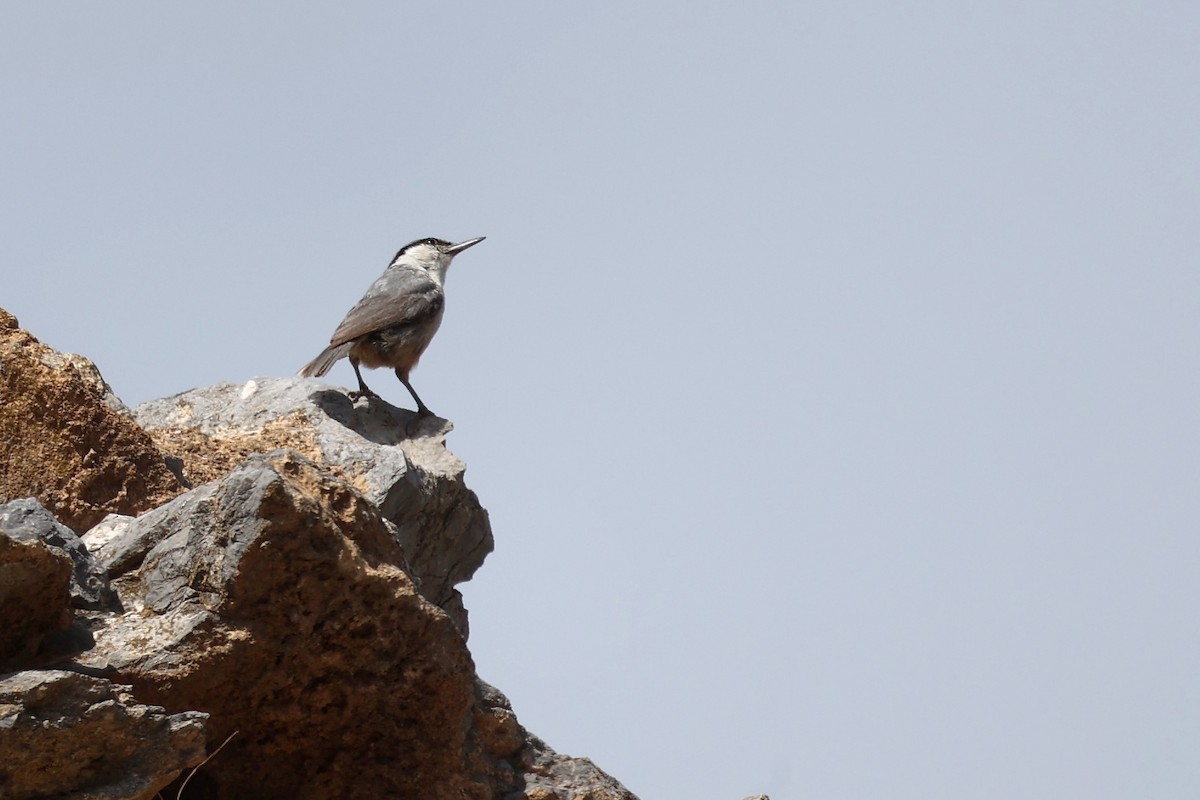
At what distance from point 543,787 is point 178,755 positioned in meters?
1.60

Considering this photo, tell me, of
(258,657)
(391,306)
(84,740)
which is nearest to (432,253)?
(391,306)

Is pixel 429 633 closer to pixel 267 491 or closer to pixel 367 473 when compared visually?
pixel 267 491

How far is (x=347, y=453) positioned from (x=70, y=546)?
3378 mm

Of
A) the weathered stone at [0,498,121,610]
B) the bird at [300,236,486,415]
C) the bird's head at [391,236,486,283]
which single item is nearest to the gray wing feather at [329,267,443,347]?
the bird at [300,236,486,415]

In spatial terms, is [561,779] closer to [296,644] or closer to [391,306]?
[296,644]

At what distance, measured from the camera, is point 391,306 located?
12.1m

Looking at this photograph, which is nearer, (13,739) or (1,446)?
(13,739)

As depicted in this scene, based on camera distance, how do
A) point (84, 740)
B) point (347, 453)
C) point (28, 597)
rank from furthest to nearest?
point (347, 453)
point (28, 597)
point (84, 740)

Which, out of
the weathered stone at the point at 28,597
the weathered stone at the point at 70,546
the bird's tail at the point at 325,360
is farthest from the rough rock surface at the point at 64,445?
the bird's tail at the point at 325,360

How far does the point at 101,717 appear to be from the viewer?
3.71 meters

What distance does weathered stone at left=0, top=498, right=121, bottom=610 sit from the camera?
412 cm

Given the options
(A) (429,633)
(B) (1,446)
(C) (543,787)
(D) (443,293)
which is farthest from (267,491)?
(D) (443,293)

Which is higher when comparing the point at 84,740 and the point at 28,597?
the point at 28,597

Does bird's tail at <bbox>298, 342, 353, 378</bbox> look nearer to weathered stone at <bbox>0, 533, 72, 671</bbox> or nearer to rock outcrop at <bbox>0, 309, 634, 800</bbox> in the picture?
rock outcrop at <bbox>0, 309, 634, 800</bbox>
